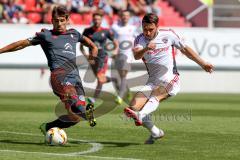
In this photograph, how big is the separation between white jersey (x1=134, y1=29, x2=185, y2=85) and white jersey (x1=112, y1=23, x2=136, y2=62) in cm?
1180

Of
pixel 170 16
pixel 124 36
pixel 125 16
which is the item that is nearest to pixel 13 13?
pixel 124 36

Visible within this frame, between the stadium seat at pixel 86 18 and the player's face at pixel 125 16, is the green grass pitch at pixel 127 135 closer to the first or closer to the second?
the player's face at pixel 125 16

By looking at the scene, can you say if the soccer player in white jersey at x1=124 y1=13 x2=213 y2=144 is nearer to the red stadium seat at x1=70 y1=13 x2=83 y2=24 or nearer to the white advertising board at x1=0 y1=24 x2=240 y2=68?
the white advertising board at x1=0 y1=24 x2=240 y2=68

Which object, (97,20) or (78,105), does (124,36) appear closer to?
(97,20)

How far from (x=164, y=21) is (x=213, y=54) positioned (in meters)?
4.28

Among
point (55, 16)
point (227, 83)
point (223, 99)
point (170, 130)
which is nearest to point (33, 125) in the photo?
point (170, 130)

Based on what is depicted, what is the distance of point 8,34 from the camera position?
2719cm

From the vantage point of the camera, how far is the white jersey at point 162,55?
1190cm

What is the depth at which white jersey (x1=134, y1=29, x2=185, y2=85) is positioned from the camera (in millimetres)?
11898

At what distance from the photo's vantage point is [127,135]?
13.0m

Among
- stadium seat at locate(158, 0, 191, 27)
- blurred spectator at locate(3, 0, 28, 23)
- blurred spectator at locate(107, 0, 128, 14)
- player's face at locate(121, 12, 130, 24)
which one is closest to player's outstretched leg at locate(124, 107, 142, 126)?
player's face at locate(121, 12, 130, 24)

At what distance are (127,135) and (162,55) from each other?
1858 millimetres

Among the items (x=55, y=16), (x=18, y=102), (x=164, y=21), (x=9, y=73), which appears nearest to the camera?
(x=55, y=16)

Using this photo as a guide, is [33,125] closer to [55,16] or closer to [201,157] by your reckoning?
[55,16]
